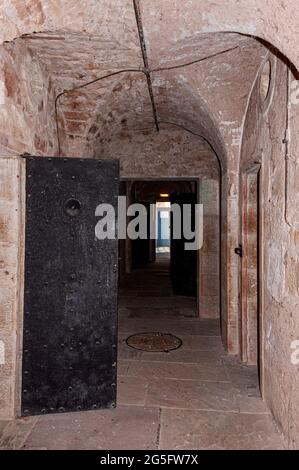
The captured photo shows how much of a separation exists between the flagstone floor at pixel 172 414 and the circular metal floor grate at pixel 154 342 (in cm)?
11

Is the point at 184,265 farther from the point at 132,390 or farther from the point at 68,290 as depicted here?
the point at 68,290

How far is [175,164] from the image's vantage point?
5457 millimetres

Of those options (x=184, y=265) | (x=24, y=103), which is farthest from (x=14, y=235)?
(x=184, y=265)

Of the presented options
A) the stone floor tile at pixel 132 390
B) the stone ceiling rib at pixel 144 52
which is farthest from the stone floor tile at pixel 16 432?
the stone ceiling rib at pixel 144 52

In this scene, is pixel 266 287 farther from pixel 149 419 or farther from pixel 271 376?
pixel 149 419

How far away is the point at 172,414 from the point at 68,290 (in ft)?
4.39

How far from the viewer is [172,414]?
286 centimetres

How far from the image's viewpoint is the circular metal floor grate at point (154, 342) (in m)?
4.38

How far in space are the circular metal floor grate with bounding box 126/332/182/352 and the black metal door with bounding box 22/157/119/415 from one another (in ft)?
4.84

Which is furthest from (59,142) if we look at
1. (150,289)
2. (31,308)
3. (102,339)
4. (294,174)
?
(150,289)

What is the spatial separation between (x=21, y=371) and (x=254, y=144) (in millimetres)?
2911

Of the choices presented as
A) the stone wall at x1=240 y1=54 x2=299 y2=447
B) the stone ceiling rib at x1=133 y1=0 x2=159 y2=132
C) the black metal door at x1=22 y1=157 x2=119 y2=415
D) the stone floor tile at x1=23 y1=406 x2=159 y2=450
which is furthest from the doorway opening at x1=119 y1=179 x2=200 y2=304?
the stone floor tile at x1=23 y1=406 x2=159 y2=450

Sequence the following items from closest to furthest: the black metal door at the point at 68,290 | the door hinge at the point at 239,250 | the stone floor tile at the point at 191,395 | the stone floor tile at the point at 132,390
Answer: the black metal door at the point at 68,290 → the stone floor tile at the point at 191,395 → the stone floor tile at the point at 132,390 → the door hinge at the point at 239,250

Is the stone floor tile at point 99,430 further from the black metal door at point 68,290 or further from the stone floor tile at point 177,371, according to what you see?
the stone floor tile at point 177,371
